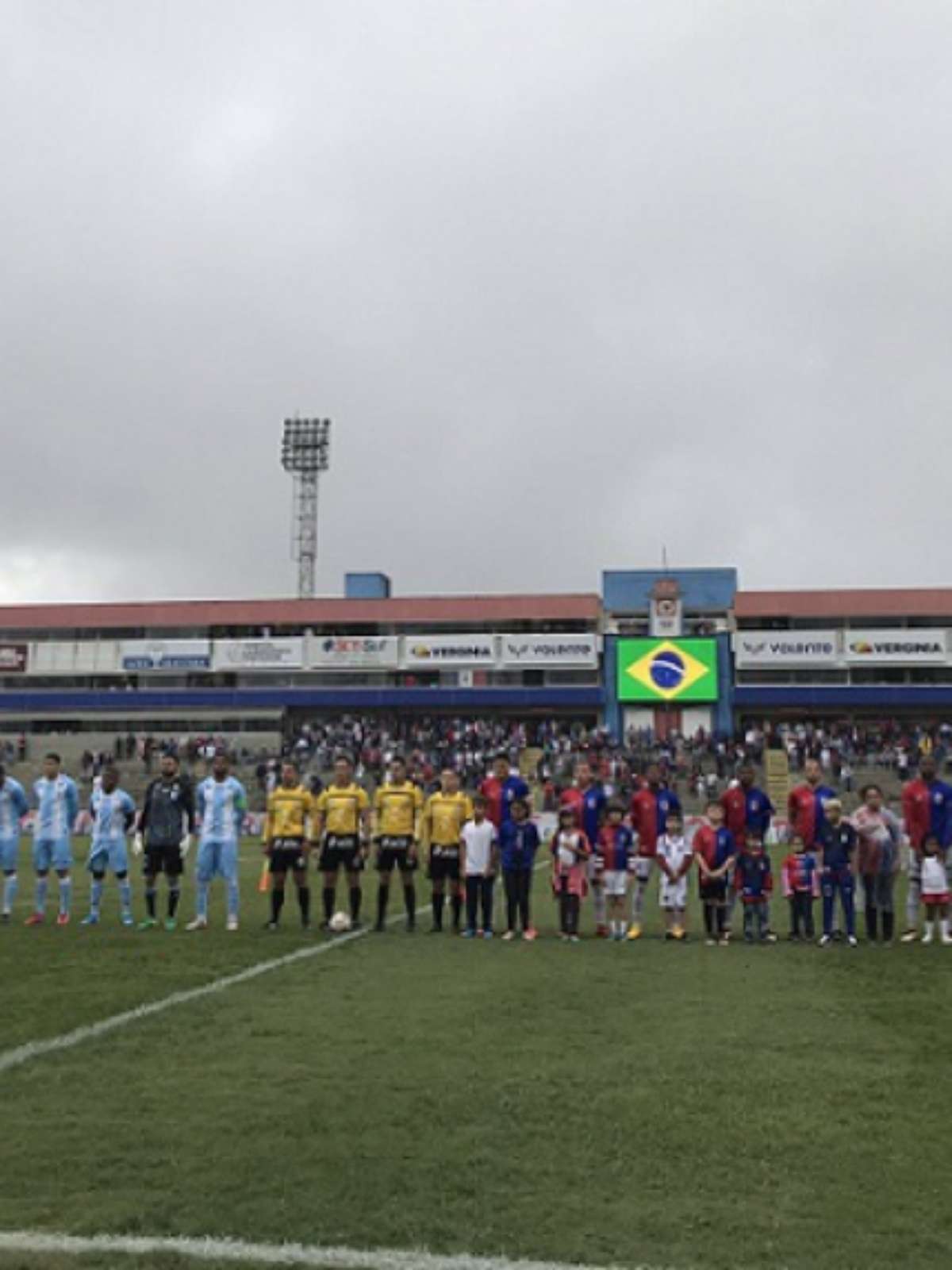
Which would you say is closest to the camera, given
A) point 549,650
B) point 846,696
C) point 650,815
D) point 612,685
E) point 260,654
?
point 650,815

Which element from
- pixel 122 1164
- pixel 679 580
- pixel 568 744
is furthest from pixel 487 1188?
pixel 679 580

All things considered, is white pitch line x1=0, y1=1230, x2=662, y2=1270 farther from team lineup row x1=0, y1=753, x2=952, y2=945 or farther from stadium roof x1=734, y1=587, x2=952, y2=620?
stadium roof x1=734, y1=587, x2=952, y2=620

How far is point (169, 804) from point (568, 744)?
35086 mm

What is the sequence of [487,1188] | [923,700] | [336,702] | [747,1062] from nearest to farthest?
[487,1188] < [747,1062] < [923,700] < [336,702]

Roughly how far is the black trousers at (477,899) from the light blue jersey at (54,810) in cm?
484

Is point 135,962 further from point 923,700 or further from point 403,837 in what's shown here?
point 923,700

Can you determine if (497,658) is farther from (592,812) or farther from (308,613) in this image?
(592,812)

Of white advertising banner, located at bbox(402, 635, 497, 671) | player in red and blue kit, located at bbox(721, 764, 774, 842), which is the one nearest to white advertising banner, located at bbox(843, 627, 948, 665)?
white advertising banner, located at bbox(402, 635, 497, 671)

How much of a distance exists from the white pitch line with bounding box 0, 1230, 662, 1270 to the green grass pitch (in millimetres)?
71

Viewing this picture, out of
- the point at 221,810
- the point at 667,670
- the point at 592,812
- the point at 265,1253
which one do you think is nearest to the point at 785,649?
the point at 667,670

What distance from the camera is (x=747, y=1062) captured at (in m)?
7.03

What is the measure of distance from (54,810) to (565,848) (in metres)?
6.16

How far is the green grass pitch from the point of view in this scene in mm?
4414

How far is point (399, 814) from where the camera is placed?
13.5 m
